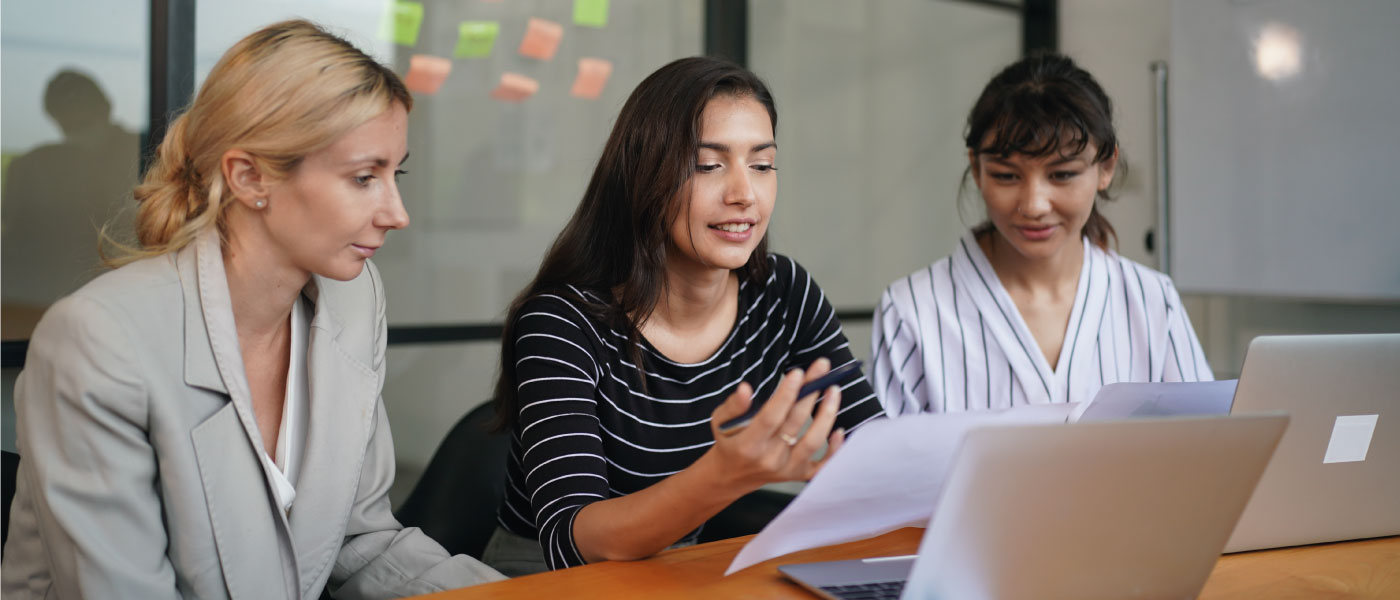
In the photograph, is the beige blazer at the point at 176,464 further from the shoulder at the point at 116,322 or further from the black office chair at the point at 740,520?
the black office chair at the point at 740,520

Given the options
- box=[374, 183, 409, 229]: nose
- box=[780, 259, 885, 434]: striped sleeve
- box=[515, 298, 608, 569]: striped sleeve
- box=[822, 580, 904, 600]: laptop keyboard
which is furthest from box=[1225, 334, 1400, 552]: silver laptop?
box=[374, 183, 409, 229]: nose

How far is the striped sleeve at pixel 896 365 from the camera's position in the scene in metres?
1.95

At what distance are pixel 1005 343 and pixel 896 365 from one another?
19 cm

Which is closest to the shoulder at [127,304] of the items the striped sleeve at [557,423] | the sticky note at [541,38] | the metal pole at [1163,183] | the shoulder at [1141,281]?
the striped sleeve at [557,423]

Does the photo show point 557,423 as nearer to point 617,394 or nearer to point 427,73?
point 617,394

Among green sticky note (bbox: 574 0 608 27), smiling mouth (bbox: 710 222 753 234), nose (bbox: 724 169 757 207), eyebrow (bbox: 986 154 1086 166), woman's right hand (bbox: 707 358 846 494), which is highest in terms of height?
green sticky note (bbox: 574 0 608 27)

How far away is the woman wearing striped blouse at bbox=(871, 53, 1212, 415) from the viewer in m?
1.84

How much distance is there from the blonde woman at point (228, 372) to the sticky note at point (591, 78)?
1.57 meters

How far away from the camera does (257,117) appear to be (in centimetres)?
125

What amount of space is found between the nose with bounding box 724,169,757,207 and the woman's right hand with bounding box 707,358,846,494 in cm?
51

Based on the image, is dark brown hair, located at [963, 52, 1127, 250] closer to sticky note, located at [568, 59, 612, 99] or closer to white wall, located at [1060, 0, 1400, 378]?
sticky note, located at [568, 59, 612, 99]

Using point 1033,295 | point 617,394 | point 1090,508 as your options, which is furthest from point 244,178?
point 1033,295

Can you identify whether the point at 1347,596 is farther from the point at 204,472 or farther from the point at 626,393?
the point at 204,472

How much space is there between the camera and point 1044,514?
0.88 meters
